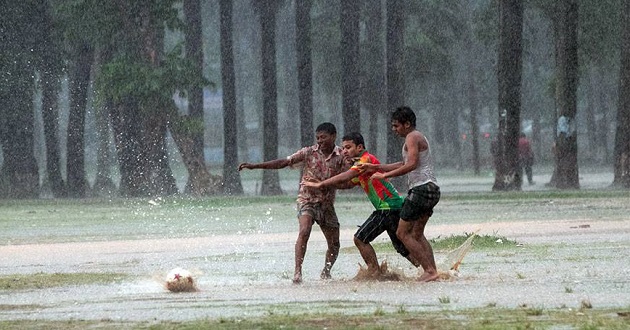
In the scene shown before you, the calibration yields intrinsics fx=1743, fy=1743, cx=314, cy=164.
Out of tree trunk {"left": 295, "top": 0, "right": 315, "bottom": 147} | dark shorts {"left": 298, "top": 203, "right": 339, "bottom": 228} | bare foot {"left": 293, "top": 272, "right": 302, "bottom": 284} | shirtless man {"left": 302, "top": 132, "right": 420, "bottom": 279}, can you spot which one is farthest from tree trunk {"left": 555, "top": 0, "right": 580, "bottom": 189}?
bare foot {"left": 293, "top": 272, "right": 302, "bottom": 284}

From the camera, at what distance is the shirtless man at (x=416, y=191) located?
15.9 metres

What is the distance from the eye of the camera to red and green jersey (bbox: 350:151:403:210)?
16266 mm

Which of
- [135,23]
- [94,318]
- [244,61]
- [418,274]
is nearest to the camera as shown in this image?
[94,318]

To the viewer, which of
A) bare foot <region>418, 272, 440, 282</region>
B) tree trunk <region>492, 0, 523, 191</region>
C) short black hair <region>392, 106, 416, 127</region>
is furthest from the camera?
tree trunk <region>492, 0, 523, 191</region>

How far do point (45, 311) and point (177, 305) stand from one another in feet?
3.51

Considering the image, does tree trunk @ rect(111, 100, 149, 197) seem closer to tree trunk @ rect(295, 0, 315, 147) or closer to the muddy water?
tree trunk @ rect(295, 0, 315, 147)

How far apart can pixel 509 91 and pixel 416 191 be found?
95.0 ft

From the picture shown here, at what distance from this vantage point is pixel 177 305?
14195 mm

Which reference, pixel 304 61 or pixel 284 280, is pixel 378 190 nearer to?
pixel 284 280

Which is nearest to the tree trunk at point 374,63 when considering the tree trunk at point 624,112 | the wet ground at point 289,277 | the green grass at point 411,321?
the tree trunk at point 624,112

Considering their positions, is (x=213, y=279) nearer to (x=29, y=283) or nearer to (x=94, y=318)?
(x=29, y=283)

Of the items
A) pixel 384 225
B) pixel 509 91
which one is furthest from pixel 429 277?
pixel 509 91

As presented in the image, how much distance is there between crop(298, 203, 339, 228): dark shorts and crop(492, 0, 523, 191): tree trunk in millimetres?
27722

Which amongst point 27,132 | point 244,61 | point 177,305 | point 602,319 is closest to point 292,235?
point 177,305
